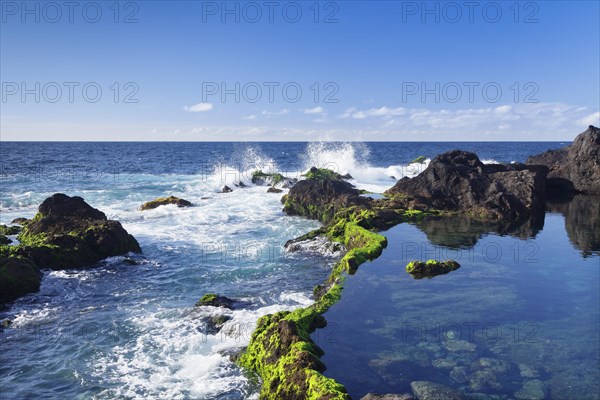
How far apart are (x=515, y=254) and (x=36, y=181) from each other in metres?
58.6

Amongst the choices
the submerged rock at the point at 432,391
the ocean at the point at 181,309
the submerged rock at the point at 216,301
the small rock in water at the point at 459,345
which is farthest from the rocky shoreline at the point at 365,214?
the submerged rock at the point at 216,301

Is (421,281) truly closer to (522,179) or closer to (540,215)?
(540,215)

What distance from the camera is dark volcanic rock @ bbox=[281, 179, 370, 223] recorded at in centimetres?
3198

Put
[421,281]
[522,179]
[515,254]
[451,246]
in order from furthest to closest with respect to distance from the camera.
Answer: [522,179]
[451,246]
[515,254]
[421,281]

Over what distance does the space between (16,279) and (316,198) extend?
2083cm

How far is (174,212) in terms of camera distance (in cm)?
3603

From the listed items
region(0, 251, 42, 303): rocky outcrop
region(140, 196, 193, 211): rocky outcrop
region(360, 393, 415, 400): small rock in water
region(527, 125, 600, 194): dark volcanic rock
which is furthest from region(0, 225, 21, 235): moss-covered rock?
region(527, 125, 600, 194): dark volcanic rock

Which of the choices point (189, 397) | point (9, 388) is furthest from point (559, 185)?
point (9, 388)

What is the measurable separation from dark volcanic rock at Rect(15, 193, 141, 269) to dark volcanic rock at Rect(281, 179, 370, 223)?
13325mm

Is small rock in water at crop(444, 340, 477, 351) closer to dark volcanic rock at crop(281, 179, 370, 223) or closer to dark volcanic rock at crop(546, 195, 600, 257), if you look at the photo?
dark volcanic rock at crop(546, 195, 600, 257)

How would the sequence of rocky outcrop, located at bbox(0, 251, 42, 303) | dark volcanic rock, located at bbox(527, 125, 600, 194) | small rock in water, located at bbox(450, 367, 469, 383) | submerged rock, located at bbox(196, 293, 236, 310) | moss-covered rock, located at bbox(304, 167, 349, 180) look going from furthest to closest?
moss-covered rock, located at bbox(304, 167, 349, 180)
dark volcanic rock, located at bbox(527, 125, 600, 194)
rocky outcrop, located at bbox(0, 251, 42, 303)
submerged rock, located at bbox(196, 293, 236, 310)
small rock in water, located at bbox(450, 367, 469, 383)

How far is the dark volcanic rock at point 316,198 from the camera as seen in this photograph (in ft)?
105

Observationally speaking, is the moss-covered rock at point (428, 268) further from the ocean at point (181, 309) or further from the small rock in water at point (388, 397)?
the small rock in water at point (388, 397)

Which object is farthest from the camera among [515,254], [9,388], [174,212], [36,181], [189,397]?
[36,181]
